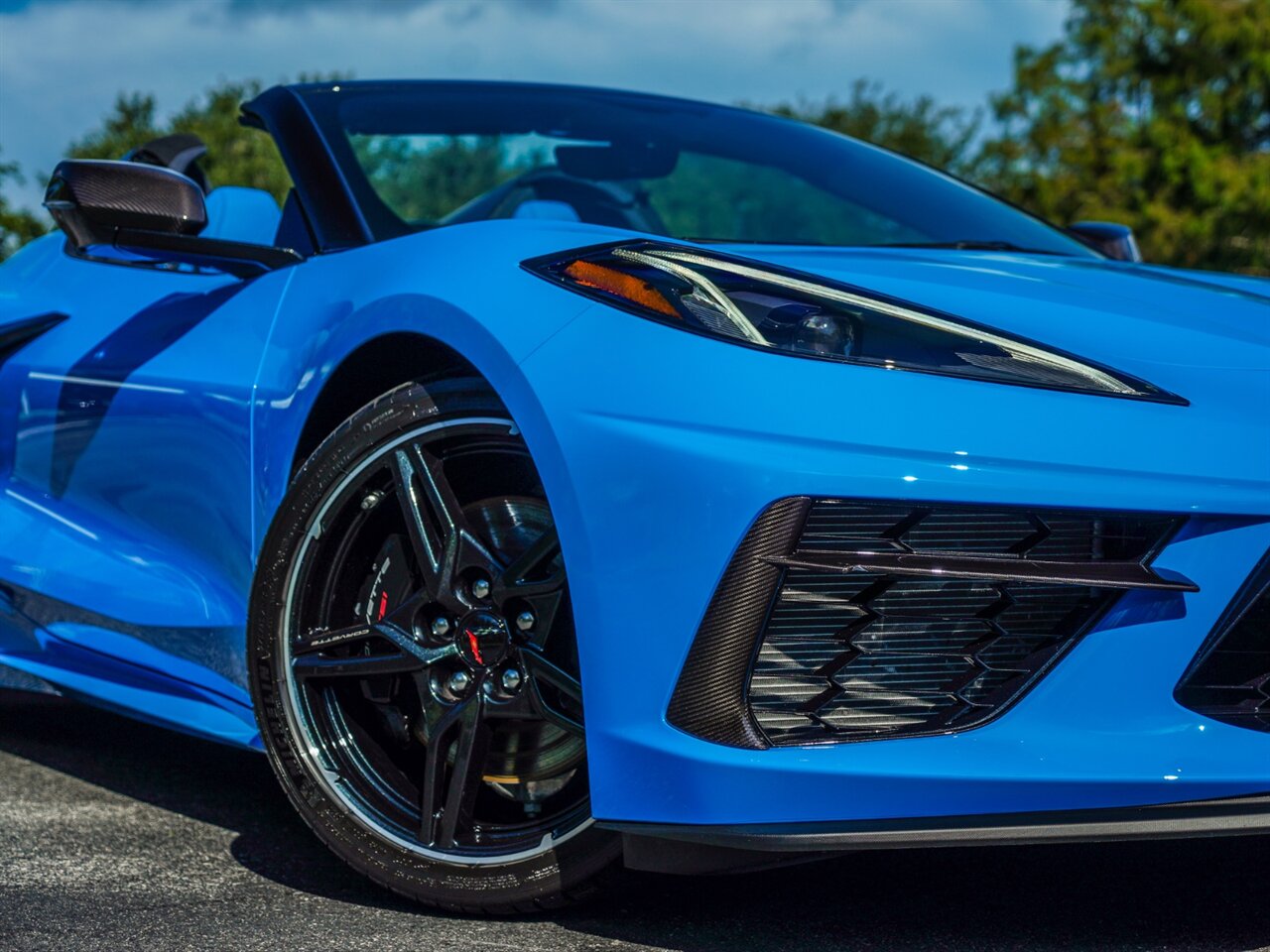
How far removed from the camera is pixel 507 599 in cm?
230

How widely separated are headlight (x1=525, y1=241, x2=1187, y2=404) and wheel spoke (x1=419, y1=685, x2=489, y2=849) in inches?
23.6

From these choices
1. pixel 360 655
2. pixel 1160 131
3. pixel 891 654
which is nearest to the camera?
pixel 891 654

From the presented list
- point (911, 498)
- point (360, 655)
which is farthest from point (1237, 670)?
point (360, 655)

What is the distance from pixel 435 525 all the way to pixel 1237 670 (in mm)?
1087

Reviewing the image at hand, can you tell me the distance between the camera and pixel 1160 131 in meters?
24.0

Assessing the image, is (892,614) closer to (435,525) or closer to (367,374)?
(435,525)

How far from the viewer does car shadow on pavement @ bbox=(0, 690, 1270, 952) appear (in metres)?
2.24

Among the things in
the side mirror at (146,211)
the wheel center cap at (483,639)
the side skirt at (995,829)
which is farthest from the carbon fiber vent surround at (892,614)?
the side mirror at (146,211)

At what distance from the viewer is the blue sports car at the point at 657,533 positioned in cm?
195

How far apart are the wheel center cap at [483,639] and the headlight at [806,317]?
469 millimetres

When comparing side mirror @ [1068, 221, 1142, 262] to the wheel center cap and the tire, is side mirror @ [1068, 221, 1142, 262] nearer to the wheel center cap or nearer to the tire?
the tire

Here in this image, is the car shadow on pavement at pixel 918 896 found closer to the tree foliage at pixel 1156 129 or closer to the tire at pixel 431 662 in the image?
the tire at pixel 431 662

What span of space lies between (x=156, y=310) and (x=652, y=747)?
154 centimetres

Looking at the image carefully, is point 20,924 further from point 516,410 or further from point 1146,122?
point 1146,122
